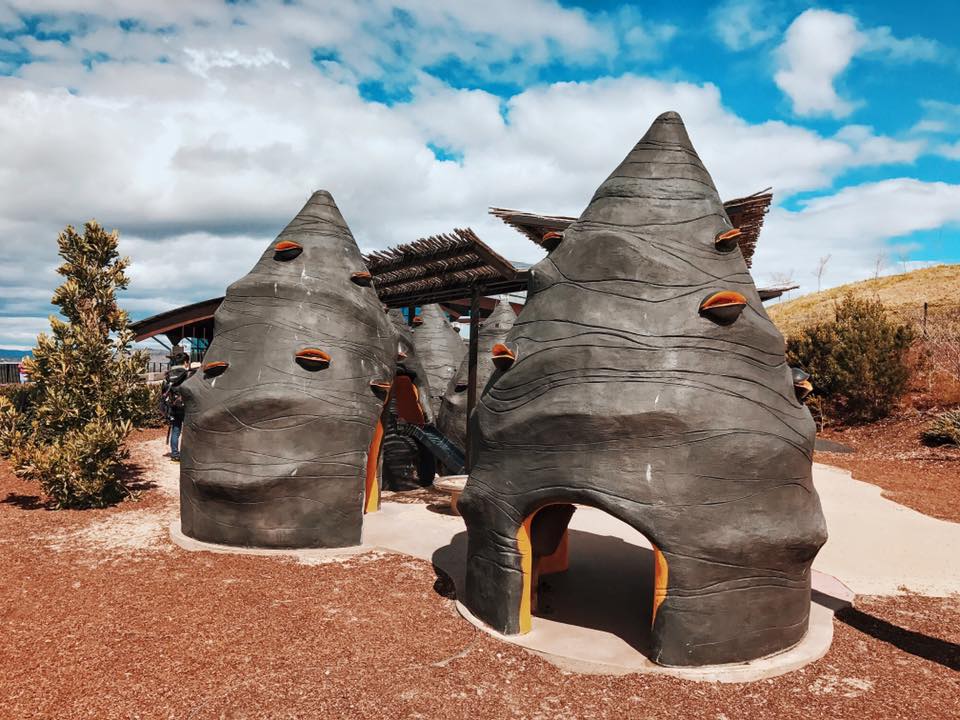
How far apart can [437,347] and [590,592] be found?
1154cm

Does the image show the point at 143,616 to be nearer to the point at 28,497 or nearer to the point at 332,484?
the point at 332,484

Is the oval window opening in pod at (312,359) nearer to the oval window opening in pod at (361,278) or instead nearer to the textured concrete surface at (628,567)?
the oval window opening in pod at (361,278)

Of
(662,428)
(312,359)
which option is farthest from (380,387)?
(662,428)

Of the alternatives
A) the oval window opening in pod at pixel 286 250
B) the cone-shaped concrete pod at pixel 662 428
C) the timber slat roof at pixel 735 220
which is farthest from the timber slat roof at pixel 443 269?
the cone-shaped concrete pod at pixel 662 428

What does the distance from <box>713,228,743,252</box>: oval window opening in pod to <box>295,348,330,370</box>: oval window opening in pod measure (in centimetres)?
549

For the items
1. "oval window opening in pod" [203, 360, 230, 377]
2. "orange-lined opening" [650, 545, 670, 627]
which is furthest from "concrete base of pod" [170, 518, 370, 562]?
"orange-lined opening" [650, 545, 670, 627]

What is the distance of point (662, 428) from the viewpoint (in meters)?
5.31

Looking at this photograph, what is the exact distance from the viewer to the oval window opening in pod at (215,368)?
8.98m

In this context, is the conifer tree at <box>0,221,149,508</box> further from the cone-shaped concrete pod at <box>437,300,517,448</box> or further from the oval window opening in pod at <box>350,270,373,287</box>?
the cone-shaped concrete pod at <box>437,300,517,448</box>

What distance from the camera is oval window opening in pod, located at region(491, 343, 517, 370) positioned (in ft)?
20.4

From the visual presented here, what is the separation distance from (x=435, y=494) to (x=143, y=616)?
24.1 feet

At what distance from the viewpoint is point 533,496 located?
5711mm

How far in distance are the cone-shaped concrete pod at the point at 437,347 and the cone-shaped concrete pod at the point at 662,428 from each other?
11054mm

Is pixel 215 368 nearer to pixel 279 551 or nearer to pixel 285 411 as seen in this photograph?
pixel 285 411
